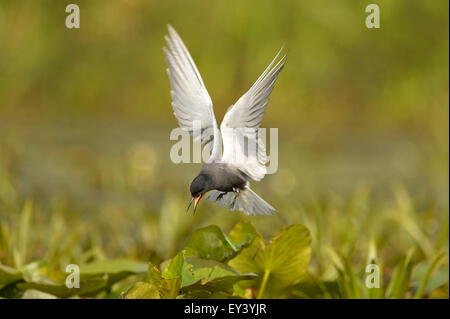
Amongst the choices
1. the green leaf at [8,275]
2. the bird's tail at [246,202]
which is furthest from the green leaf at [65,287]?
the bird's tail at [246,202]

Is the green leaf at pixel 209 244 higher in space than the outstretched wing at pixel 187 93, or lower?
lower

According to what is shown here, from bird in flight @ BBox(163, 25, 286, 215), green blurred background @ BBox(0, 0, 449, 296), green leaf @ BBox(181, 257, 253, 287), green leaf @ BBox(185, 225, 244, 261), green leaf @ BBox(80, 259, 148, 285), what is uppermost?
green blurred background @ BBox(0, 0, 449, 296)

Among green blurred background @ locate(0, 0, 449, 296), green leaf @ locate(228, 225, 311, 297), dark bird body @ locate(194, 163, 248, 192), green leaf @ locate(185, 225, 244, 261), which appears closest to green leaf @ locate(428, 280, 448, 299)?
green leaf @ locate(228, 225, 311, 297)

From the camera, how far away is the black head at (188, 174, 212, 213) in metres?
0.96

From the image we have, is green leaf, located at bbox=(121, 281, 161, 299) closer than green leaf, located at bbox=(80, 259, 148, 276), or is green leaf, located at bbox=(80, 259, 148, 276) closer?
green leaf, located at bbox=(121, 281, 161, 299)

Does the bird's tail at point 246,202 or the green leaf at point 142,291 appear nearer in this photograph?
the bird's tail at point 246,202

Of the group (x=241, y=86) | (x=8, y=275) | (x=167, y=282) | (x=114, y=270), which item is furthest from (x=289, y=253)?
(x=241, y=86)

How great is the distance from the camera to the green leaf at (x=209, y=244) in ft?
4.54

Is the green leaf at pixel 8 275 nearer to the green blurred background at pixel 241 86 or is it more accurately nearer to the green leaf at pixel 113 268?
the green leaf at pixel 113 268

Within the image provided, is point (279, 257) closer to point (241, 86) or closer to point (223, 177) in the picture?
point (223, 177)

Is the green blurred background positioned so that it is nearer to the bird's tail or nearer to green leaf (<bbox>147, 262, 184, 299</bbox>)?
green leaf (<bbox>147, 262, 184, 299</bbox>)

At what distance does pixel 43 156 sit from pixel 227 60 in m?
1.41

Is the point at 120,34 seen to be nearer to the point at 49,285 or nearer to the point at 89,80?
the point at 89,80
